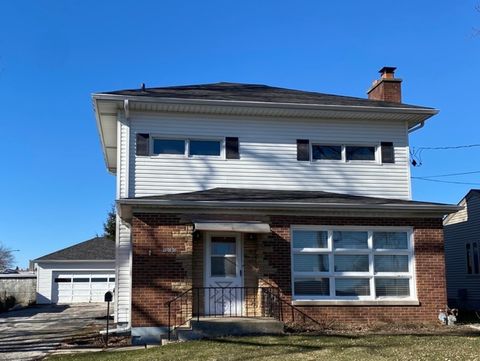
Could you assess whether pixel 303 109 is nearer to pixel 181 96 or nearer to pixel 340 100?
pixel 340 100

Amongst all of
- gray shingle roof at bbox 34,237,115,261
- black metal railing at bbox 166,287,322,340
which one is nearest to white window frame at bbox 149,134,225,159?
black metal railing at bbox 166,287,322,340

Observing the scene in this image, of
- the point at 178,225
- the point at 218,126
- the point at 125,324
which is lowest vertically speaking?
the point at 125,324

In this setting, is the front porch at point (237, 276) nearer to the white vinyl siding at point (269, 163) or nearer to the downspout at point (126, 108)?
the white vinyl siding at point (269, 163)

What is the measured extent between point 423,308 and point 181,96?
845 centimetres

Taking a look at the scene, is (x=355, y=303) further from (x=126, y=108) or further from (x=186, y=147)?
(x=126, y=108)

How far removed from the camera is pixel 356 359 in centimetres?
932

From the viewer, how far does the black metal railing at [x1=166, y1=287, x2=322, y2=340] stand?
13.4 m

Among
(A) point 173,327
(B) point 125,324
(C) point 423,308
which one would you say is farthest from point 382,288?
(B) point 125,324

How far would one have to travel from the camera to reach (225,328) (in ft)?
41.1

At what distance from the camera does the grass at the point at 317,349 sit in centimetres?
966

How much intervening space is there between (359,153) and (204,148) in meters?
4.57

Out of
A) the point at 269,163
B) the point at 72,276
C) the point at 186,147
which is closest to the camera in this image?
the point at 186,147

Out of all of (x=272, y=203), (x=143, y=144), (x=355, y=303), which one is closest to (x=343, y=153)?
(x=272, y=203)

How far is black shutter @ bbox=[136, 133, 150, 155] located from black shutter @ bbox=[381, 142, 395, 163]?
683 cm
